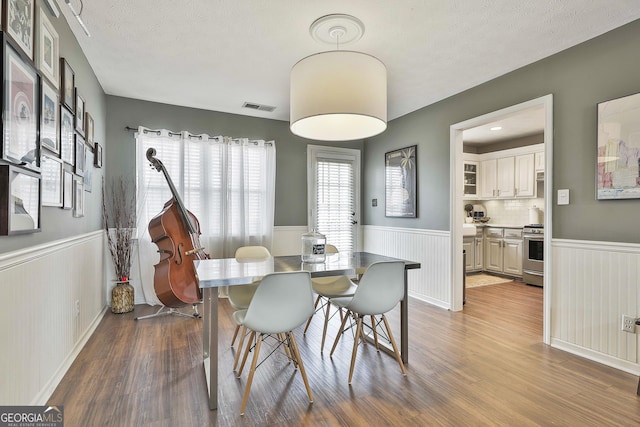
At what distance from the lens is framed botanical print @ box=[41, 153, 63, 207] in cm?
192

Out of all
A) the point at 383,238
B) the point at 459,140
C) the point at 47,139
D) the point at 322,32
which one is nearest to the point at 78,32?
the point at 47,139

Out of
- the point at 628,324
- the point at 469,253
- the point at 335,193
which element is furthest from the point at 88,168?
the point at 469,253

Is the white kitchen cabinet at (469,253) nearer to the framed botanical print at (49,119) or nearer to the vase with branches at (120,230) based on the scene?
the vase with branches at (120,230)

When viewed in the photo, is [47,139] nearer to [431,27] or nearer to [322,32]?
[322,32]

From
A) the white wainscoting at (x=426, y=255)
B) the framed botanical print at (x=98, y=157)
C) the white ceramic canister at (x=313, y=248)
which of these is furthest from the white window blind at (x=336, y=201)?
the framed botanical print at (x=98, y=157)

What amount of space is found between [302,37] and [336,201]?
295 centimetres

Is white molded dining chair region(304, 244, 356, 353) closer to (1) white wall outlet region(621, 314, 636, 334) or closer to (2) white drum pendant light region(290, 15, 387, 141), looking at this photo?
(2) white drum pendant light region(290, 15, 387, 141)

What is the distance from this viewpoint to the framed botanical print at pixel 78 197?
2580 millimetres

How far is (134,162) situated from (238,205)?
4.39 ft

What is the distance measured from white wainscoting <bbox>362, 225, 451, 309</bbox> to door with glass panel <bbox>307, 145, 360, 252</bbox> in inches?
25.3

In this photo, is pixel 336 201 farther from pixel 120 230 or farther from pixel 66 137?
pixel 66 137

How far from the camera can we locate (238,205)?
14.5 ft

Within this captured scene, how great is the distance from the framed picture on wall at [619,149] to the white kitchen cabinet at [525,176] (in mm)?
3235

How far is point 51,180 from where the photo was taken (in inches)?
80.4
